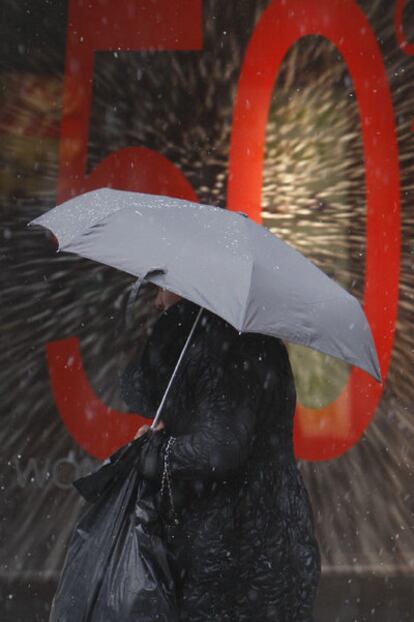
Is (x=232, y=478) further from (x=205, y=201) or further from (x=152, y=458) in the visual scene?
(x=205, y=201)

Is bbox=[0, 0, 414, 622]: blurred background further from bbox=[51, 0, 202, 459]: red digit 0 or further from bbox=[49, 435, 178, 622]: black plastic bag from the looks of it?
bbox=[49, 435, 178, 622]: black plastic bag

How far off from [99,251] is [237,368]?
464mm

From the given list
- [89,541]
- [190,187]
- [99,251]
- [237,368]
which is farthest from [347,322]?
[190,187]

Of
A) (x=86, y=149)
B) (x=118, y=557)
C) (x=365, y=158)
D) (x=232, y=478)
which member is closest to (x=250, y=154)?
(x=365, y=158)

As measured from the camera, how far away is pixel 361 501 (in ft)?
17.6

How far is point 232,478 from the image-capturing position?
9.84ft

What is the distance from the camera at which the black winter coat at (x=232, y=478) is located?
289 cm

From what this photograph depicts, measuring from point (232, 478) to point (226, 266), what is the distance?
601 mm

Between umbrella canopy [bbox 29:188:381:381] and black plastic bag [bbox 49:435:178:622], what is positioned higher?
umbrella canopy [bbox 29:188:381:381]

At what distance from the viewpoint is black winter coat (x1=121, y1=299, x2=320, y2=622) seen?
2893 mm

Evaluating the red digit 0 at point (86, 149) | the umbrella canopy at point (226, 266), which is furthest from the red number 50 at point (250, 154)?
the umbrella canopy at point (226, 266)

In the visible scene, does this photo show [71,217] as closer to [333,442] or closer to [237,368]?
[237,368]

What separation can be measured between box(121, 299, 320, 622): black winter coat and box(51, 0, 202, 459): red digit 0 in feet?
6.73

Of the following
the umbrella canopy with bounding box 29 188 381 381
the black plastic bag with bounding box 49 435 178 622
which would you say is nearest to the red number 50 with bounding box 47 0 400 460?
the umbrella canopy with bounding box 29 188 381 381
